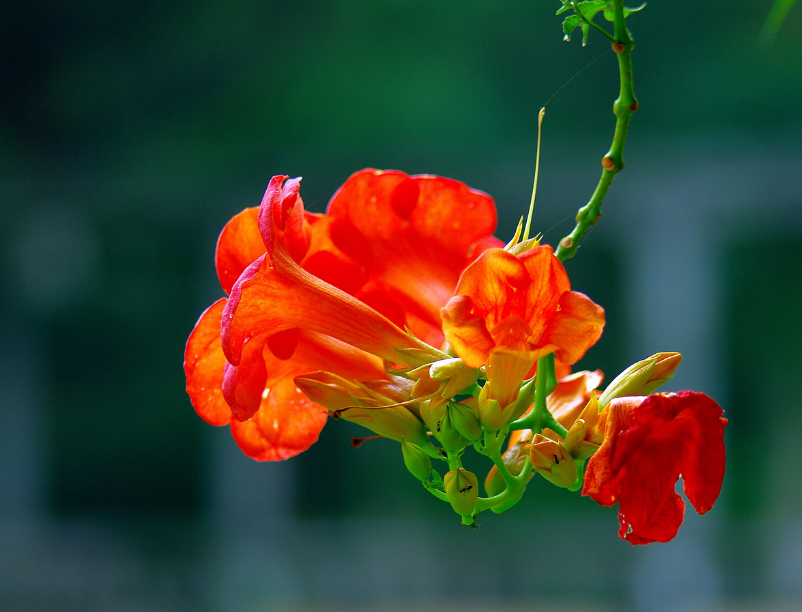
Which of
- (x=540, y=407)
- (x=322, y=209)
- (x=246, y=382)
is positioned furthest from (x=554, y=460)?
(x=322, y=209)

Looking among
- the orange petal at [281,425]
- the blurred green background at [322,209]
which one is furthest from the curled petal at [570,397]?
the blurred green background at [322,209]

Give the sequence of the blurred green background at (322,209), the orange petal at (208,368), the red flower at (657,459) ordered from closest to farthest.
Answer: the red flower at (657,459) < the orange petal at (208,368) < the blurred green background at (322,209)

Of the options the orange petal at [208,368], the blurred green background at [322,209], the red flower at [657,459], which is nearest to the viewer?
the red flower at [657,459]

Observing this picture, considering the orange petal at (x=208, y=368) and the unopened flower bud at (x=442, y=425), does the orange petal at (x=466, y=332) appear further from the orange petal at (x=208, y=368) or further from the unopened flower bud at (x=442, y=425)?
the orange petal at (x=208, y=368)

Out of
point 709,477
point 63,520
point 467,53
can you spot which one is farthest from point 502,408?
point 63,520

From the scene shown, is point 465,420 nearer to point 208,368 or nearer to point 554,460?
point 554,460

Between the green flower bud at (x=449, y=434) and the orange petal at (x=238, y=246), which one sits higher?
the orange petal at (x=238, y=246)

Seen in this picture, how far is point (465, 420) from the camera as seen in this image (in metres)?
0.33

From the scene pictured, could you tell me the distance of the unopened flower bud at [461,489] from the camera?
1.13 ft

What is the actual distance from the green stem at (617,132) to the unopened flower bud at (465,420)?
0.08m

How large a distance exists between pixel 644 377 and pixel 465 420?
0.08m

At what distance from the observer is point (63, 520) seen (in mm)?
3662

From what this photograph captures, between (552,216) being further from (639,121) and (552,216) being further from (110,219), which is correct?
(110,219)

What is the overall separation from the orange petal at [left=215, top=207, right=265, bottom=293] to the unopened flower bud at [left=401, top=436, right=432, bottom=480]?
0.12 metres
